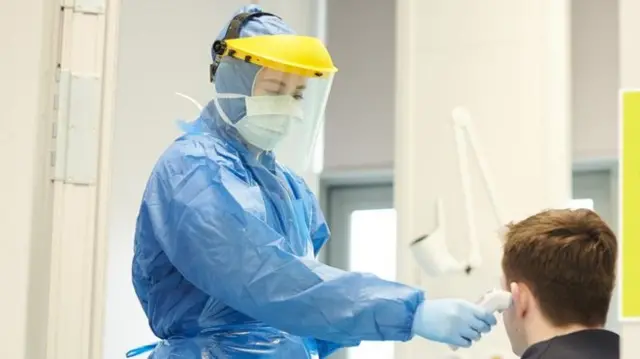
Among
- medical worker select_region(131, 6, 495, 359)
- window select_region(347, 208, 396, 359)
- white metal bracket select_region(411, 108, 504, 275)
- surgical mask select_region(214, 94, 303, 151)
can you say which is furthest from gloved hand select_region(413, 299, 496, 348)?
window select_region(347, 208, 396, 359)

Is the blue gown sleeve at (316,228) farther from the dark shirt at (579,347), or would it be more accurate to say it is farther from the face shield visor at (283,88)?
the dark shirt at (579,347)

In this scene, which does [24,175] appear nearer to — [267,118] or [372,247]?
[267,118]

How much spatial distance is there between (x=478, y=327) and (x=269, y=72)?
55 centimetres

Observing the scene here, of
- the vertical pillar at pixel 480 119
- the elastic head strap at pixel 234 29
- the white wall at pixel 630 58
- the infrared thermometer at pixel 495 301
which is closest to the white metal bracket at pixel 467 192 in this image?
the vertical pillar at pixel 480 119

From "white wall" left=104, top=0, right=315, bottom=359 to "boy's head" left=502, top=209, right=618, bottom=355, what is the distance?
1.47m

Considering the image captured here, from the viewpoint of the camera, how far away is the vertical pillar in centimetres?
259

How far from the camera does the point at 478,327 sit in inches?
52.6

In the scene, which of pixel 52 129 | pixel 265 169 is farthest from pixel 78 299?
pixel 265 169

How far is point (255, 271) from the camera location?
4.59ft

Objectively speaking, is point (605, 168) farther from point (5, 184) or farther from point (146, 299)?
point (5, 184)

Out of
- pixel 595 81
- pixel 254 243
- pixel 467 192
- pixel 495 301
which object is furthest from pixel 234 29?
pixel 595 81

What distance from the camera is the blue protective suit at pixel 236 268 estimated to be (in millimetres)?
1363

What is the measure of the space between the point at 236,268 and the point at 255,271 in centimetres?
3

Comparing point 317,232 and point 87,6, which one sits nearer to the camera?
point 87,6
